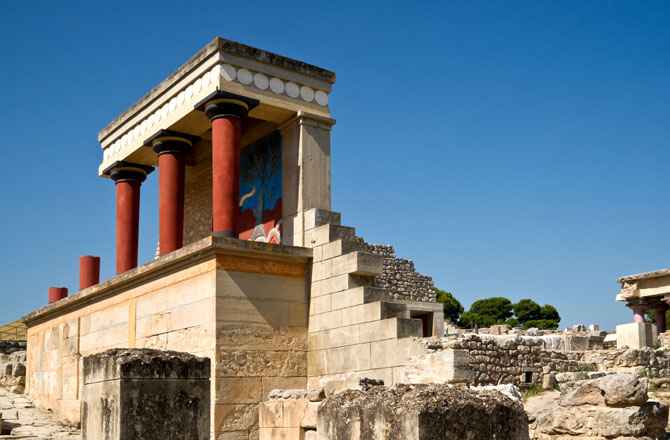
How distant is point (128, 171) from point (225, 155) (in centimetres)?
505

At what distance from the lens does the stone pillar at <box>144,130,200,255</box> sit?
15219 mm

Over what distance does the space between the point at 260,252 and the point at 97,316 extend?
17.4 ft

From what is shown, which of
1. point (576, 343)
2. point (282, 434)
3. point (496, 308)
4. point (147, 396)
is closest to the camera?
point (147, 396)

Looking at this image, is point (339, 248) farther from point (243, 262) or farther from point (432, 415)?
point (432, 415)

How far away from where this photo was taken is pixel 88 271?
18.7 metres

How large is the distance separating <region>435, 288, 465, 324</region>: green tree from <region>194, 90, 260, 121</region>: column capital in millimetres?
39197

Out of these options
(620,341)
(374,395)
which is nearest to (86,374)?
(374,395)

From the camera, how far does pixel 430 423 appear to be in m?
4.19

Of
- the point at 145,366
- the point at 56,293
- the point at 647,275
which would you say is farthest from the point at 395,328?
the point at 647,275

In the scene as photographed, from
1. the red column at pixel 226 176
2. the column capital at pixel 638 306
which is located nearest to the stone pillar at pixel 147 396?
the red column at pixel 226 176

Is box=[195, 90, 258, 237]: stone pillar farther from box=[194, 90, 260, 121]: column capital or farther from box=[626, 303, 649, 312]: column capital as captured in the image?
box=[626, 303, 649, 312]: column capital

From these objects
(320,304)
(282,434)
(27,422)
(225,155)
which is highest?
(225,155)

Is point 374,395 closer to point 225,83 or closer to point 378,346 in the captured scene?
point 378,346

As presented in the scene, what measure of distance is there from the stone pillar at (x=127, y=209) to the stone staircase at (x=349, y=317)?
5.36 meters
